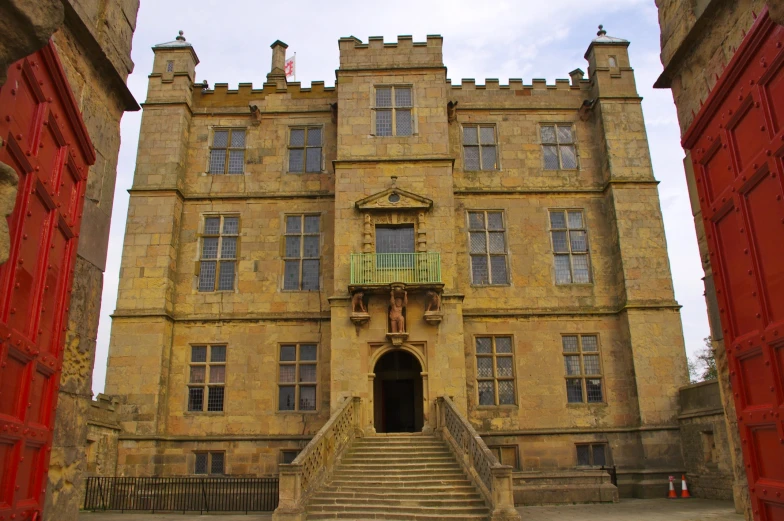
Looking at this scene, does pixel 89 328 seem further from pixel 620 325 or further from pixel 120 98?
pixel 620 325

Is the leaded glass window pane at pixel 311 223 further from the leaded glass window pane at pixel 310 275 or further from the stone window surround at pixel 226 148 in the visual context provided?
the stone window surround at pixel 226 148

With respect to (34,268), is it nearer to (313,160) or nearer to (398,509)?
(398,509)

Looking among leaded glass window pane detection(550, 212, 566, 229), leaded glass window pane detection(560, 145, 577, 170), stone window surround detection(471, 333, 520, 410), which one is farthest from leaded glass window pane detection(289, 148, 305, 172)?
leaded glass window pane detection(560, 145, 577, 170)

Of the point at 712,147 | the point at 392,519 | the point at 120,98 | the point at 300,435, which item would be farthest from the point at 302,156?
the point at 712,147

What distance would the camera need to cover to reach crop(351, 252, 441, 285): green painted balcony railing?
54.3ft

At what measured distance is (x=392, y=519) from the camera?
11.0 metres

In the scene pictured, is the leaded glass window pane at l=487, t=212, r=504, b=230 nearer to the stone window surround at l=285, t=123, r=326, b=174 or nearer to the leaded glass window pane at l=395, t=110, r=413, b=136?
the leaded glass window pane at l=395, t=110, r=413, b=136

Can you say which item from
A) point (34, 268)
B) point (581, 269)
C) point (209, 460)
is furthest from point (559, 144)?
point (34, 268)

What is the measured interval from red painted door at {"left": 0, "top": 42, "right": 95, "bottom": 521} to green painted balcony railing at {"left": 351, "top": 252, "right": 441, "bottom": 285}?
1138cm

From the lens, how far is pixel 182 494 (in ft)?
49.9

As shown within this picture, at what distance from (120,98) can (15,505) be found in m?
4.00

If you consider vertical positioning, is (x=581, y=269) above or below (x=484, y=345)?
above

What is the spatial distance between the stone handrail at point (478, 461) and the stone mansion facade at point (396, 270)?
38.1 inches

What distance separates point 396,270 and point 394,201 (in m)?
2.16
